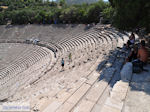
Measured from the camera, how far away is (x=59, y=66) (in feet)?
39.2

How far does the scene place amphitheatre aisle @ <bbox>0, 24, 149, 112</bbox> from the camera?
3976 millimetres

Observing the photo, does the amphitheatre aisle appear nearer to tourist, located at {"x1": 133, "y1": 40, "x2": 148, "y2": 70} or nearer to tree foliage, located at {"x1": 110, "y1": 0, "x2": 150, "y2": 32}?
tourist, located at {"x1": 133, "y1": 40, "x2": 148, "y2": 70}

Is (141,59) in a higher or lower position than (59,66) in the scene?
higher

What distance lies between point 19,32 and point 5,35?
3.93 metres

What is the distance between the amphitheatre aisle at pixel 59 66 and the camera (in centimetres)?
398

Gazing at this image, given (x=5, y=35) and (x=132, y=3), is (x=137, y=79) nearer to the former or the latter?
(x=132, y=3)

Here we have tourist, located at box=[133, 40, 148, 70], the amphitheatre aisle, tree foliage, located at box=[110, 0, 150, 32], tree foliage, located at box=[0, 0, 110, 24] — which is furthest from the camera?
tree foliage, located at box=[0, 0, 110, 24]

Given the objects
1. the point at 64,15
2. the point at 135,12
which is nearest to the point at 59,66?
the point at 135,12

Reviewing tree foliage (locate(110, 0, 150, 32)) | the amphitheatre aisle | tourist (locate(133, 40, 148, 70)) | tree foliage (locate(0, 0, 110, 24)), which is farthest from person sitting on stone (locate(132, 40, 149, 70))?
tree foliage (locate(0, 0, 110, 24))

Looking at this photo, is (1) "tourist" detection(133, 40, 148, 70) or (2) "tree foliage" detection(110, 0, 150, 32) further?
(2) "tree foliage" detection(110, 0, 150, 32)

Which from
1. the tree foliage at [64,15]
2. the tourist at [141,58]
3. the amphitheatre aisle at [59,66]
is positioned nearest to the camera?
the amphitheatre aisle at [59,66]

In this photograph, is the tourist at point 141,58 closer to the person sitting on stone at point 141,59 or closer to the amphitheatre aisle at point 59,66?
the person sitting on stone at point 141,59

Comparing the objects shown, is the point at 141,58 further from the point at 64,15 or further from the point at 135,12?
the point at 64,15

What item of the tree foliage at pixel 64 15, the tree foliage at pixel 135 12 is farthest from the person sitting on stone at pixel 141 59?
the tree foliage at pixel 64 15
